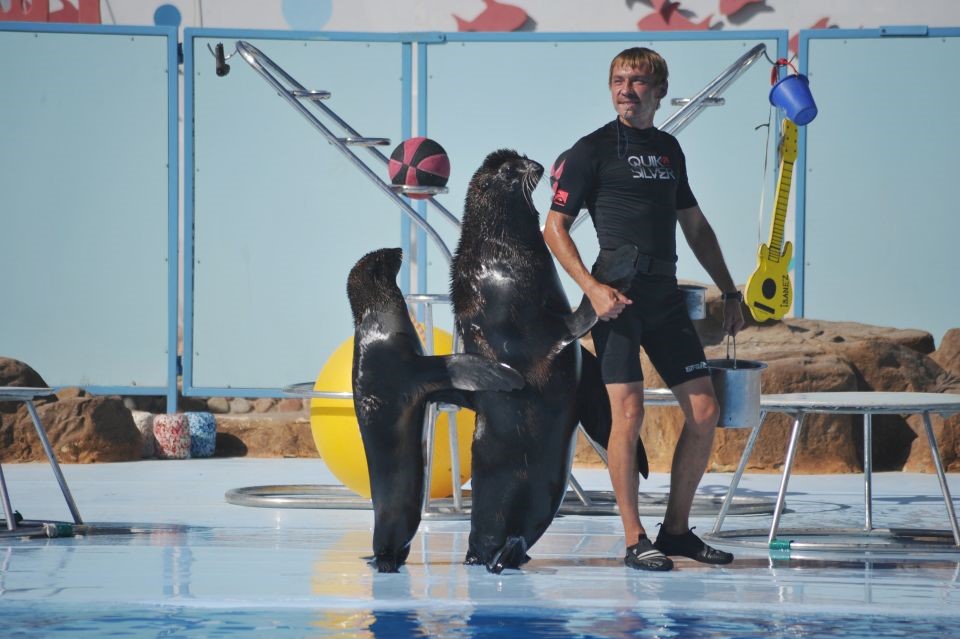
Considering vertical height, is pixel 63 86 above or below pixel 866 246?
above

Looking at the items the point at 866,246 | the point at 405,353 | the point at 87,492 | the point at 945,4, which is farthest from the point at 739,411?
the point at 945,4

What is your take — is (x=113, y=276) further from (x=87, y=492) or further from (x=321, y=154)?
(x=87, y=492)

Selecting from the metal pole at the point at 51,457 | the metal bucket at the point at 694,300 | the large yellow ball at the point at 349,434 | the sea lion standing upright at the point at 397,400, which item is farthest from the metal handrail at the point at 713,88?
the metal pole at the point at 51,457

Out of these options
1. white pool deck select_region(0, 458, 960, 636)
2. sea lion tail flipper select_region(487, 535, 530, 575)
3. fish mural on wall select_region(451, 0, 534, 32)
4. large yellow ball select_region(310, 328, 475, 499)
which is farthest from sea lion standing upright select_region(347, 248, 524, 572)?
fish mural on wall select_region(451, 0, 534, 32)

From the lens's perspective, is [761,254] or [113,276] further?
[113,276]

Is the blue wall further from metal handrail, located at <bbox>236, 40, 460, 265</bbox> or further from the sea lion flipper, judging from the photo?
the sea lion flipper

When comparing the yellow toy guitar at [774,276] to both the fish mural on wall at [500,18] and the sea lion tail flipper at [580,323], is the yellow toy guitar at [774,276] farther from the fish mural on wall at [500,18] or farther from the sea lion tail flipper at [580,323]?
the fish mural on wall at [500,18]

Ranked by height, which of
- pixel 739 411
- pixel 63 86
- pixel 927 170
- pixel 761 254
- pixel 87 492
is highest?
pixel 63 86

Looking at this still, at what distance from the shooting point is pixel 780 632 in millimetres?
3027

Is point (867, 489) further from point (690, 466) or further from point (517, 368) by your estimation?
point (517, 368)

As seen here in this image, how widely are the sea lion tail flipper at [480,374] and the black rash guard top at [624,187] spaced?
499 millimetres

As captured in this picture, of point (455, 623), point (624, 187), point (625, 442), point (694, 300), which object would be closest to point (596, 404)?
point (625, 442)

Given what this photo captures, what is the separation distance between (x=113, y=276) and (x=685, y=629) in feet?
21.3

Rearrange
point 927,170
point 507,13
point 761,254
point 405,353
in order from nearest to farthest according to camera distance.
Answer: point 405,353 < point 761,254 < point 927,170 < point 507,13
